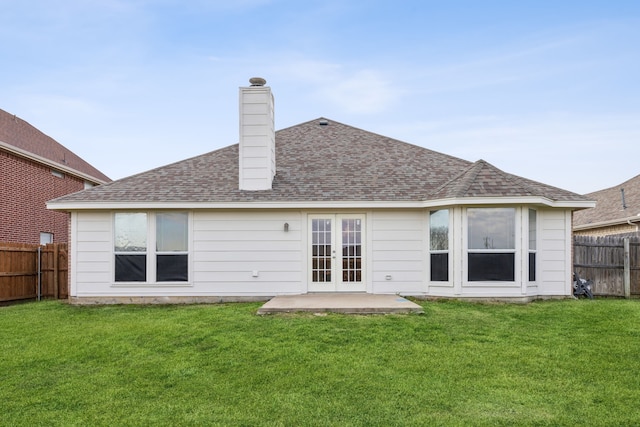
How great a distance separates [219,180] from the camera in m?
12.0

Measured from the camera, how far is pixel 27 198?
16.9 metres

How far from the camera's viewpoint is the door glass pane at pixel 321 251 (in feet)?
36.6

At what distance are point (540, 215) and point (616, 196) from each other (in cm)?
1293

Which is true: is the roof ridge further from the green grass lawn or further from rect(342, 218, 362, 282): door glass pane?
the green grass lawn

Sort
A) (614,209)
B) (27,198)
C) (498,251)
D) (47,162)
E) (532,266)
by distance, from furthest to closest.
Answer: (614,209)
(47,162)
(27,198)
(532,266)
(498,251)

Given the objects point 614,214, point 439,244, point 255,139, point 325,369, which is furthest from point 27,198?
point 614,214

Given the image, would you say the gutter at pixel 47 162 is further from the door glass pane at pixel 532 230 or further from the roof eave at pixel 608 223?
the roof eave at pixel 608 223

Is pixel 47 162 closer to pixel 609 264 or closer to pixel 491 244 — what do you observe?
pixel 491 244

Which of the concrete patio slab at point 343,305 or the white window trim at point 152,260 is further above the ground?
the white window trim at point 152,260

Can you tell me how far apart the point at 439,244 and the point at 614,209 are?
12.5 metres

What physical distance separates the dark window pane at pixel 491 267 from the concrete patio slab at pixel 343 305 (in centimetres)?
183

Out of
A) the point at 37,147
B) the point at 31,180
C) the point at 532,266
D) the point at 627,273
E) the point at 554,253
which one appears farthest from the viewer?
the point at 37,147

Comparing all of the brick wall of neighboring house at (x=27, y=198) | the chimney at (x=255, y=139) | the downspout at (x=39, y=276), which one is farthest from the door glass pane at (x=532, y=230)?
the brick wall of neighboring house at (x=27, y=198)

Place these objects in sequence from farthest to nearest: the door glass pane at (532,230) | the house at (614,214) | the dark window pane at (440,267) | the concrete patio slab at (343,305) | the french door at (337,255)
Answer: the house at (614,214) → the french door at (337,255) → the door glass pane at (532,230) → the dark window pane at (440,267) → the concrete patio slab at (343,305)
